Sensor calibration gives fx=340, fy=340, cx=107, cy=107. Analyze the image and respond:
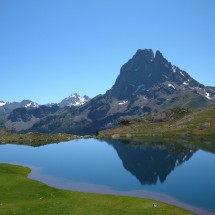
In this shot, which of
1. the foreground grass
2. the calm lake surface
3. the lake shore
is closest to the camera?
the foreground grass

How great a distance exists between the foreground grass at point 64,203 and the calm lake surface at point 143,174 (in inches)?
432

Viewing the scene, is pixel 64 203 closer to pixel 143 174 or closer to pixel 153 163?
pixel 143 174

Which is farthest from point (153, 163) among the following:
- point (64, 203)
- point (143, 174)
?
point (64, 203)

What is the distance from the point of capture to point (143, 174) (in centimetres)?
11181

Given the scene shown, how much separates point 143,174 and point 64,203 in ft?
167

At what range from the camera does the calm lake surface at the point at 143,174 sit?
81.0 metres

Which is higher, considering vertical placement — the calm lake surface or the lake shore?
the calm lake surface

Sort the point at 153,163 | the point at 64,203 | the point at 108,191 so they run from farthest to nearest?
1. the point at 153,163
2. the point at 108,191
3. the point at 64,203

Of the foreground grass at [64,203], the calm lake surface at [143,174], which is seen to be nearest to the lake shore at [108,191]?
the calm lake surface at [143,174]

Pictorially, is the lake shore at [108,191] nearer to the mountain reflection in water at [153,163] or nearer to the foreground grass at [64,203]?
the foreground grass at [64,203]

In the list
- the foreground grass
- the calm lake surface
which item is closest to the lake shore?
the calm lake surface

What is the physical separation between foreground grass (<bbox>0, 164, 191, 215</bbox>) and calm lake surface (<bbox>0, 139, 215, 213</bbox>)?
11.0 metres

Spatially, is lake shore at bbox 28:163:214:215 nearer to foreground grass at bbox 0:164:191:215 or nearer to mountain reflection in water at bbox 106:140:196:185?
foreground grass at bbox 0:164:191:215

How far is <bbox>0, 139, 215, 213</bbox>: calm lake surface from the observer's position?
266 feet
